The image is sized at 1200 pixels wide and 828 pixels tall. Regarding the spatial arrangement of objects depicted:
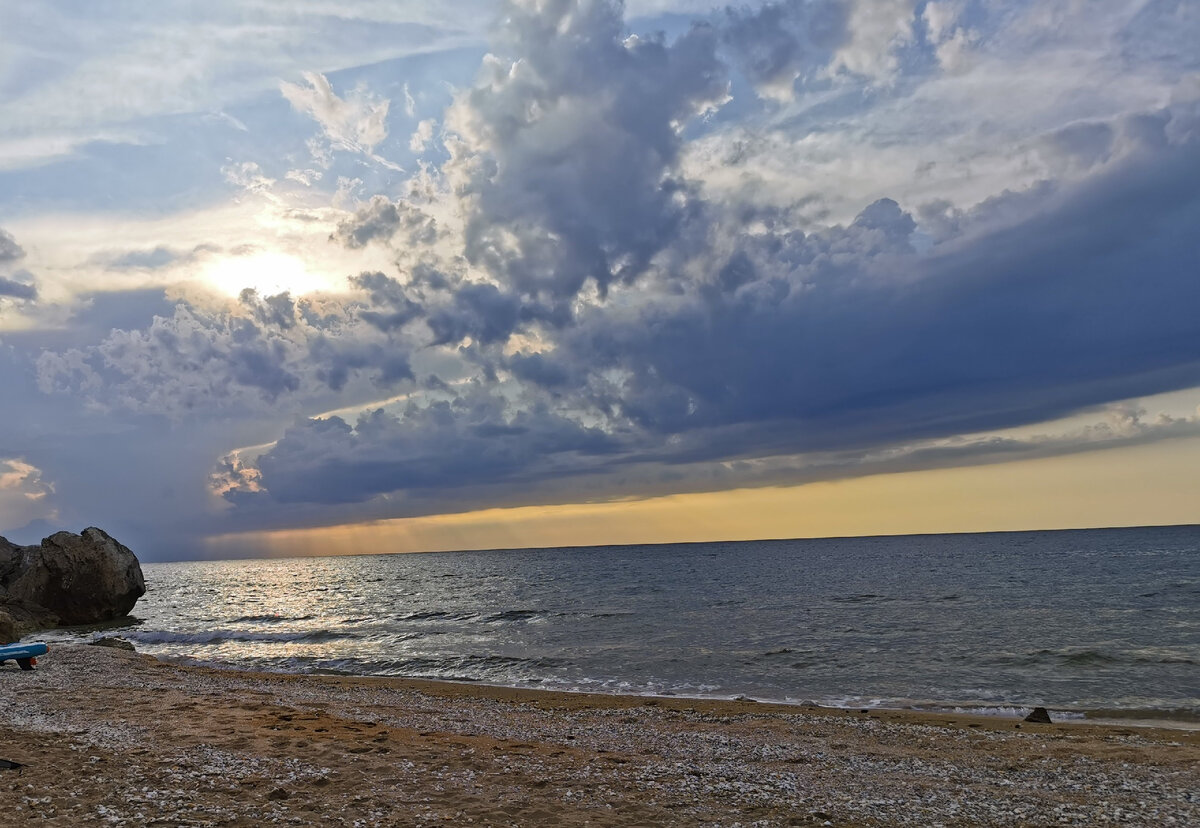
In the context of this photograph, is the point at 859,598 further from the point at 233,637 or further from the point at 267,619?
the point at 267,619

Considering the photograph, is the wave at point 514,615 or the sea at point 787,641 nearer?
the sea at point 787,641

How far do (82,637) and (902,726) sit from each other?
2007 inches

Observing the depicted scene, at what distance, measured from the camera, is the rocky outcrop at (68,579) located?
5494cm

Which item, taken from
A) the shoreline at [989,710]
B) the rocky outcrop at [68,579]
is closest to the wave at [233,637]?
the rocky outcrop at [68,579]

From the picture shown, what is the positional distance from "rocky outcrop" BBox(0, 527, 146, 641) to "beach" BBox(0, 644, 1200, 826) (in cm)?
4053

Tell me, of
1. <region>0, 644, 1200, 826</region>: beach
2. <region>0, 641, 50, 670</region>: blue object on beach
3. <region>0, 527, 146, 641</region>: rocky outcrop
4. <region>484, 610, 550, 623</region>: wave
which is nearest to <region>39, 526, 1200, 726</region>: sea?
<region>484, 610, 550, 623</region>: wave

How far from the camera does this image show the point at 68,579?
2210 inches

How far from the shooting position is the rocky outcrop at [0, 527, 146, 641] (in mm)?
54938

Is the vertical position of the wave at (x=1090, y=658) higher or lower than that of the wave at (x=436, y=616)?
higher

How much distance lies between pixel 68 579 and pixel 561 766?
5986 centimetres

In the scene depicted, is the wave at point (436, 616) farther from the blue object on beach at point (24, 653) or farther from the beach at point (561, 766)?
the beach at point (561, 766)

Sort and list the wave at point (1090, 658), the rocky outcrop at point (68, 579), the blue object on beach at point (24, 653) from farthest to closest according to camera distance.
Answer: the rocky outcrop at point (68, 579) → the wave at point (1090, 658) → the blue object on beach at point (24, 653)

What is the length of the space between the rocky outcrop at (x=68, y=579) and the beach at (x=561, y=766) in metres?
40.5

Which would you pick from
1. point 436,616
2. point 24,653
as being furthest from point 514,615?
point 24,653
